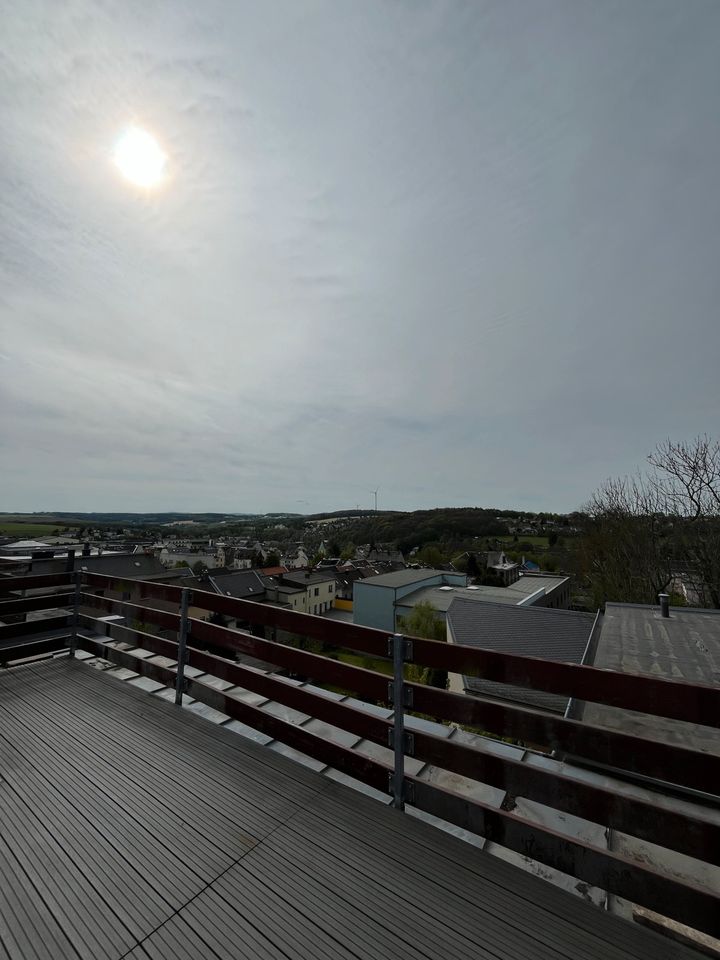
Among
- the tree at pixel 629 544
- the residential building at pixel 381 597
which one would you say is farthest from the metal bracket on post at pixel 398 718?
the residential building at pixel 381 597

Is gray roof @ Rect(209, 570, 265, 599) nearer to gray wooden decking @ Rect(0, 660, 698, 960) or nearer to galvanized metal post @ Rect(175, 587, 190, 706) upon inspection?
galvanized metal post @ Rect(175, 587, 190, 706)

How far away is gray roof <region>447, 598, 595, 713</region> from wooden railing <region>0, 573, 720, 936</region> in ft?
25.8

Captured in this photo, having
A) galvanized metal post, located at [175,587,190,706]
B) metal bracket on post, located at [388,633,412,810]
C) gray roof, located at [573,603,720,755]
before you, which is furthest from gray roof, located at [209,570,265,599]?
metal bracket on post, located at [388,633,412,810]

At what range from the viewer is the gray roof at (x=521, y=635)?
33.2 ft

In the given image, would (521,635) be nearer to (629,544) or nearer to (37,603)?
(37,603)

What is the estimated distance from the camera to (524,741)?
1950mm

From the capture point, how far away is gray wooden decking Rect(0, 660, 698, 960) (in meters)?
1.40

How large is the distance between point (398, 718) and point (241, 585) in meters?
34.5

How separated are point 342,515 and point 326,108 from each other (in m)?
130

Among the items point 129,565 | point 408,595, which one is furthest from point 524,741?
point 408,595

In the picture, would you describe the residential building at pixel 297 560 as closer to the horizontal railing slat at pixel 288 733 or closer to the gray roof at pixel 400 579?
the gray roof at pixel 400 579

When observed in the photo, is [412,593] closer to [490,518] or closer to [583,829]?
[583,829]

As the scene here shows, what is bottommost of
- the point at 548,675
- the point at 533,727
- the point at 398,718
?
the point at 398,718

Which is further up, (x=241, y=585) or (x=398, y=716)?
(x=398, y=716)
